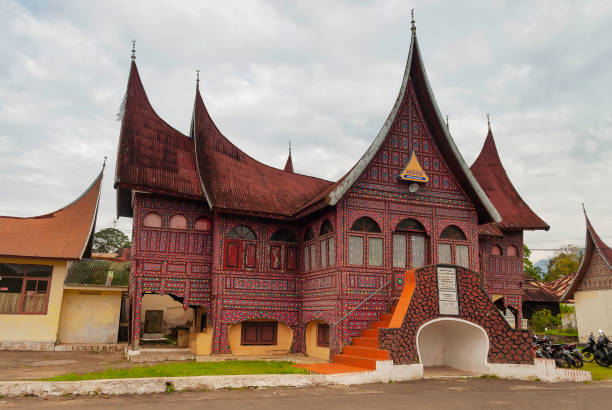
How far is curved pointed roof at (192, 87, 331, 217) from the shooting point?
14.6m

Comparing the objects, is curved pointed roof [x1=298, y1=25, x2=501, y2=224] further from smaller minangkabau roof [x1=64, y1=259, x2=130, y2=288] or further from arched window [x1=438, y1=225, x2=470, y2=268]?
smaller minangkabau roof [x1=64, y1=259, x2=130, y2=288]

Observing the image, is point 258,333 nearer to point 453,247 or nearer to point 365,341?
point 365,341

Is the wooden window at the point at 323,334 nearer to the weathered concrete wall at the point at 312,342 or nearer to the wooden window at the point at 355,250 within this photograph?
the weathered concrete wall at the point at 312,342

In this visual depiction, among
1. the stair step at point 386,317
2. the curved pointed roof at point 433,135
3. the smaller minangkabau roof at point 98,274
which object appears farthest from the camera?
the smaller minangkabau roof at point 98,274

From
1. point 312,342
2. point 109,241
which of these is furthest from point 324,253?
point 109,241

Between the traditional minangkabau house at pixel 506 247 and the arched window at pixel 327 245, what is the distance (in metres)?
6.76

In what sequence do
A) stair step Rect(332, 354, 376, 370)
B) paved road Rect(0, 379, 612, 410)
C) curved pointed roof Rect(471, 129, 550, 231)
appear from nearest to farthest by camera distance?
paved road Rect(0, 379, 612, 410)
stair step Rect(332, 354, 376, 370)
curved pointed roof Rect(471, 129, 550, 231)

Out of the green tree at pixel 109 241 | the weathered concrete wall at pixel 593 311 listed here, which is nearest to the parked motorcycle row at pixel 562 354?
the weathered concrete wall at pixel 593 311

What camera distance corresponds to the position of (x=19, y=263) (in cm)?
1641

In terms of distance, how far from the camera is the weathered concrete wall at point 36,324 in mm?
15953

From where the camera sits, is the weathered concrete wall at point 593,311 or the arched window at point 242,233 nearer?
the arched window at point 242,233

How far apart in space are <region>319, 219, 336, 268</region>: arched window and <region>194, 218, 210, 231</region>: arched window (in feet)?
11.4

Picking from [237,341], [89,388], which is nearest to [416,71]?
[237,341]

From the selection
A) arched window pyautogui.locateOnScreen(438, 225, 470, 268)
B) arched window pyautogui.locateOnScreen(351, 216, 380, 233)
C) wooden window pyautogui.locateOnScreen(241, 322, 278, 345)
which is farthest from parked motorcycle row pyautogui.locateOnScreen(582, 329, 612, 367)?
wooden window pyautogui.locateOnScreen(241, 322, 278, 345)
